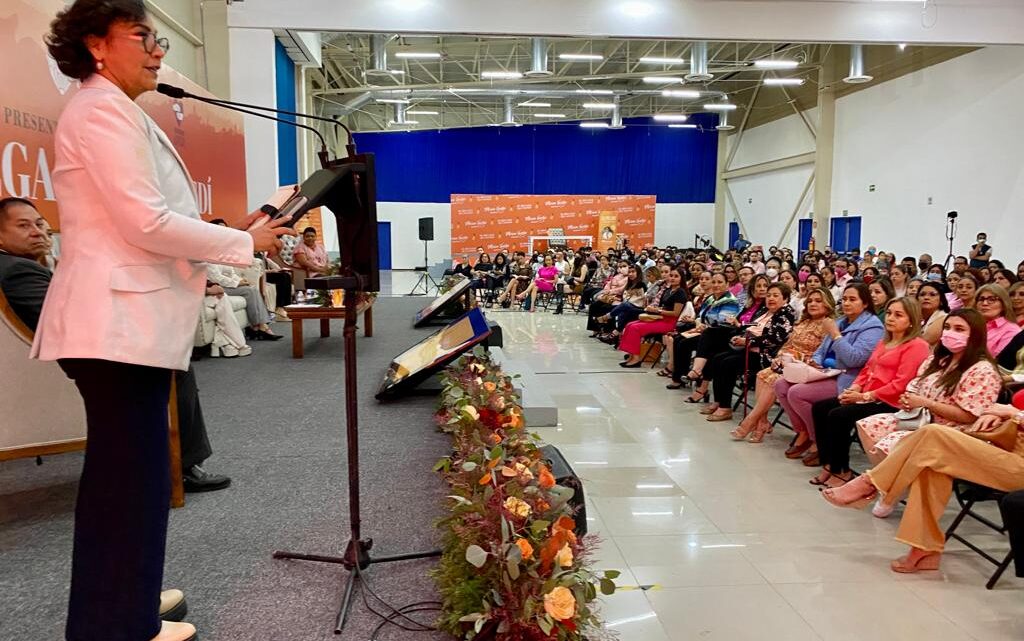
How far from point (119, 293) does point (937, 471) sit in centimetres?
294

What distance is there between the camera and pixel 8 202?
2.86m

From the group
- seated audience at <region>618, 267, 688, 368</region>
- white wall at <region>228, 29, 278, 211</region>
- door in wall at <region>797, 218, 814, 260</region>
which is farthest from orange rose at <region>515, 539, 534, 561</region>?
door in wall at <region>797, 218, 814, 260</region>


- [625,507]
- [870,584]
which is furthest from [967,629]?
[625,507]

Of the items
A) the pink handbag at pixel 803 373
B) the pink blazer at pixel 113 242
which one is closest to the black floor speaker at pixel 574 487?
the pink blazer at pixel 113 242

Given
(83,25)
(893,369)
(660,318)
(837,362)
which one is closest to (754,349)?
(837,362)

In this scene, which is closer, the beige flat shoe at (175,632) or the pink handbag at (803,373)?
the beige flat shoe at (175,632)

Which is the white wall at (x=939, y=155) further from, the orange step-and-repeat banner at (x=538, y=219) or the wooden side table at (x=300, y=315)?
the wooden side table at (x=300, y=315)

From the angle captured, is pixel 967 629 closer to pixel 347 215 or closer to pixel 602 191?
pixel 347 215

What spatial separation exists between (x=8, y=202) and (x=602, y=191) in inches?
890

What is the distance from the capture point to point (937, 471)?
2.77m

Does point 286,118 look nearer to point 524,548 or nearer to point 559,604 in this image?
point 524,548

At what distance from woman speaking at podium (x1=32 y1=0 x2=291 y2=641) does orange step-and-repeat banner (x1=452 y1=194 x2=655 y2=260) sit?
20233 millimetres

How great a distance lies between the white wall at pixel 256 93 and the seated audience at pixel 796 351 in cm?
777

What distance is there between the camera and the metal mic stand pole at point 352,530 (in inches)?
73.1
